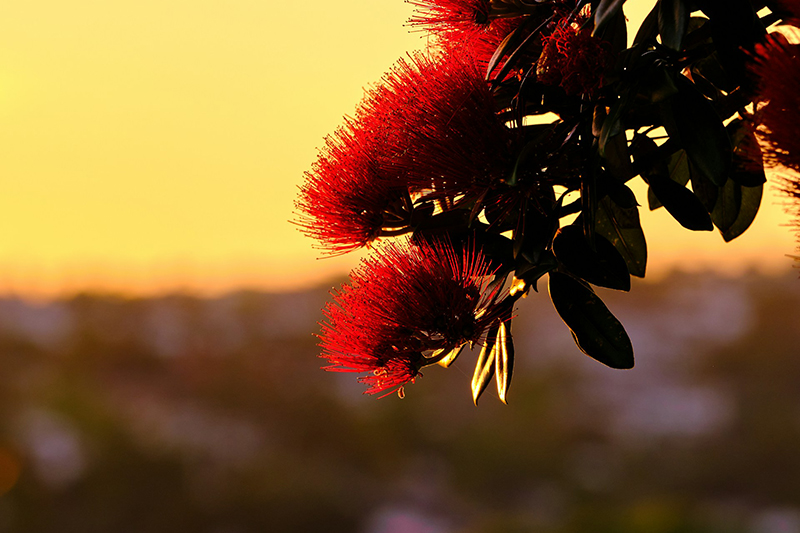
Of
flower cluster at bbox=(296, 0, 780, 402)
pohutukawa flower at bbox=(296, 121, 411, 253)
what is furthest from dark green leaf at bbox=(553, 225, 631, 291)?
pohutukawa flower at bbox=(296, 121, 411, 253)

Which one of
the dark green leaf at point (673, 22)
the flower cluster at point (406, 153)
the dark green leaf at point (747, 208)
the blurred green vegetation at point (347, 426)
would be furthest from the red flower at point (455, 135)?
the blurred green vegetation at point (347, 426)

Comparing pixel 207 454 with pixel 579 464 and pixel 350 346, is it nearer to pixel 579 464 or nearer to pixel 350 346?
pixel 579 464

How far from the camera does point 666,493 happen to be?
4344mm

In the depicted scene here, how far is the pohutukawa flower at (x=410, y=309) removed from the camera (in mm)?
540

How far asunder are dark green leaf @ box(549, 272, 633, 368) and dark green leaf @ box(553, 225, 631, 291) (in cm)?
2

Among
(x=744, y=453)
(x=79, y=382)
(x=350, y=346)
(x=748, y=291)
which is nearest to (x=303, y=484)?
(x=79, y=382)

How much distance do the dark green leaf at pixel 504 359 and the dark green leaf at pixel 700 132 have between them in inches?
7.8

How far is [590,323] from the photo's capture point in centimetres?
54

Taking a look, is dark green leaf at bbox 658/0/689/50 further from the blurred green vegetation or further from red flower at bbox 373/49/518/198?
the blurred green vegetation

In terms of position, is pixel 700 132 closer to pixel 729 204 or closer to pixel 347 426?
pixel 729 204

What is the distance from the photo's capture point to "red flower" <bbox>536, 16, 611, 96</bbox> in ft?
1.65

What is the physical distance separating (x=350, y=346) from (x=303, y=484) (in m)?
3.81

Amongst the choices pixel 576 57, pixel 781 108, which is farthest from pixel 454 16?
pixel 781 108

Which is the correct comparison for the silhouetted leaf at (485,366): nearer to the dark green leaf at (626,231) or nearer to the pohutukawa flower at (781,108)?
the dark green leaf at (626,231)
